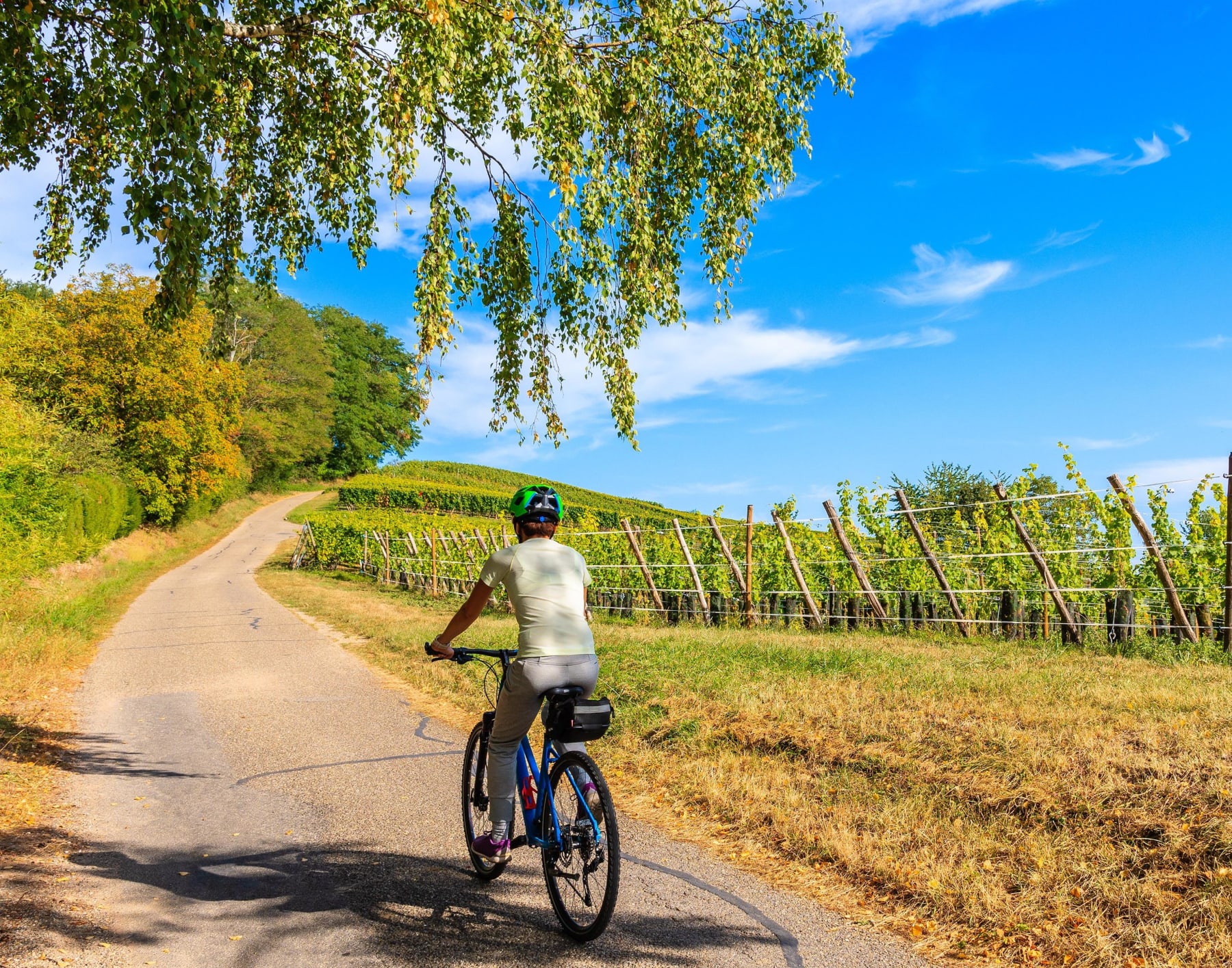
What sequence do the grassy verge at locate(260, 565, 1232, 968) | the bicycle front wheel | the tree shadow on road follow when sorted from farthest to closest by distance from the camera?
1. the grassy verge at locate(260, 565, 1232, 968)
2. the tree shadow on road
3. the bicycle front wheel

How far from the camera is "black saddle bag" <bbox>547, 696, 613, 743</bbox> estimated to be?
12.8 feet

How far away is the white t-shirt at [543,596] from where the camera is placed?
4031 mm

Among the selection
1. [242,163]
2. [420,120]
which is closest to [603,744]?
[420,120]

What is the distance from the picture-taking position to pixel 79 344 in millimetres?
44000

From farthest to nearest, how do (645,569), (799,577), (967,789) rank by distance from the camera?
(645,569) < (799,577) < (967,789)

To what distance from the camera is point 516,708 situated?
415 cm

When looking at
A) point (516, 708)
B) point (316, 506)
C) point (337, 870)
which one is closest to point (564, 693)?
point (516, 708)

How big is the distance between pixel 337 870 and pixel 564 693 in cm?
205

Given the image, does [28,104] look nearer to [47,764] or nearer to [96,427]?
[47,764]

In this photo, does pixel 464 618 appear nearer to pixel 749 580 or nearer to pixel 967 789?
pixel 967 789

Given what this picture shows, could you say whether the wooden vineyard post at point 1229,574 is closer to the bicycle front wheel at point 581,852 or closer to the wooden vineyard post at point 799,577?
the wooden vineyard post at point 799,577

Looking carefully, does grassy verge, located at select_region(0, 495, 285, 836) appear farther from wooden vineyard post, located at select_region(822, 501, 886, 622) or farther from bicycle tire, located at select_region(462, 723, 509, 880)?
wooden vineyard post, located at select_region(822, 501, 886, 622)

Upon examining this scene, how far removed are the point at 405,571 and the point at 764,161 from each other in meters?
26.7

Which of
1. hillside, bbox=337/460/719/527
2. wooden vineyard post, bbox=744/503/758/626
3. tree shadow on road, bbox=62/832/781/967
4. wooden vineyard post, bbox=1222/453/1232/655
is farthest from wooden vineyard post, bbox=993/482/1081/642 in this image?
hillside, bbox=337/460/719/527
